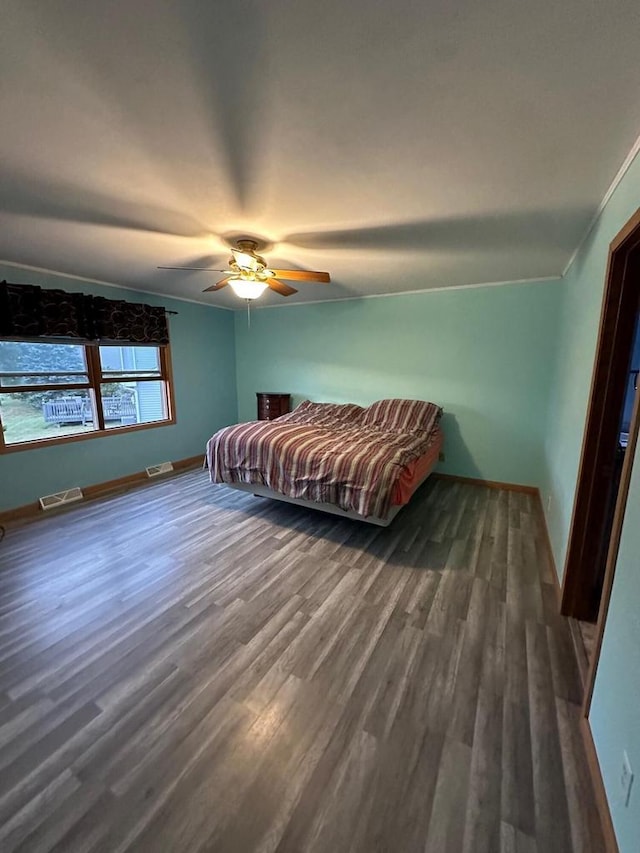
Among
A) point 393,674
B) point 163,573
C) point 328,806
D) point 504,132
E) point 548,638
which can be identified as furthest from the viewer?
point 163,573

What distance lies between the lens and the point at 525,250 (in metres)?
2.66

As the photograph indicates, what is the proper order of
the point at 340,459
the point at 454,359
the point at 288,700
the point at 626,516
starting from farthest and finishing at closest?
the point at 454,359 → the point at 340,459 → the point at 288,700 → the point at 626,516

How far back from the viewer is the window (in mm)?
3227

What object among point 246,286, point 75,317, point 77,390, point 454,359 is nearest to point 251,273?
point 246,286

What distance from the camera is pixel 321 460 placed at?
2.92 metres

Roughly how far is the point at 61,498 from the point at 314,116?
13.0 feet

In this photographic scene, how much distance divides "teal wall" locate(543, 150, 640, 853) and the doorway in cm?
17

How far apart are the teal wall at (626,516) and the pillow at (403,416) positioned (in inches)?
47.9

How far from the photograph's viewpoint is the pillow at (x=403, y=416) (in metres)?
3.93

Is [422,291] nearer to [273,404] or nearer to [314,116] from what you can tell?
[273,404]

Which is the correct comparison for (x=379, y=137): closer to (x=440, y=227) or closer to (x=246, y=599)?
(x=440, y=227)

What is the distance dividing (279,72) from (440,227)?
4.80ft

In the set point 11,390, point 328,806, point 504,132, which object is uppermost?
point 504,132

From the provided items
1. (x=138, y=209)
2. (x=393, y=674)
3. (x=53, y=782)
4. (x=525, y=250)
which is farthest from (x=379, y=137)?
(x=53, y=782)
